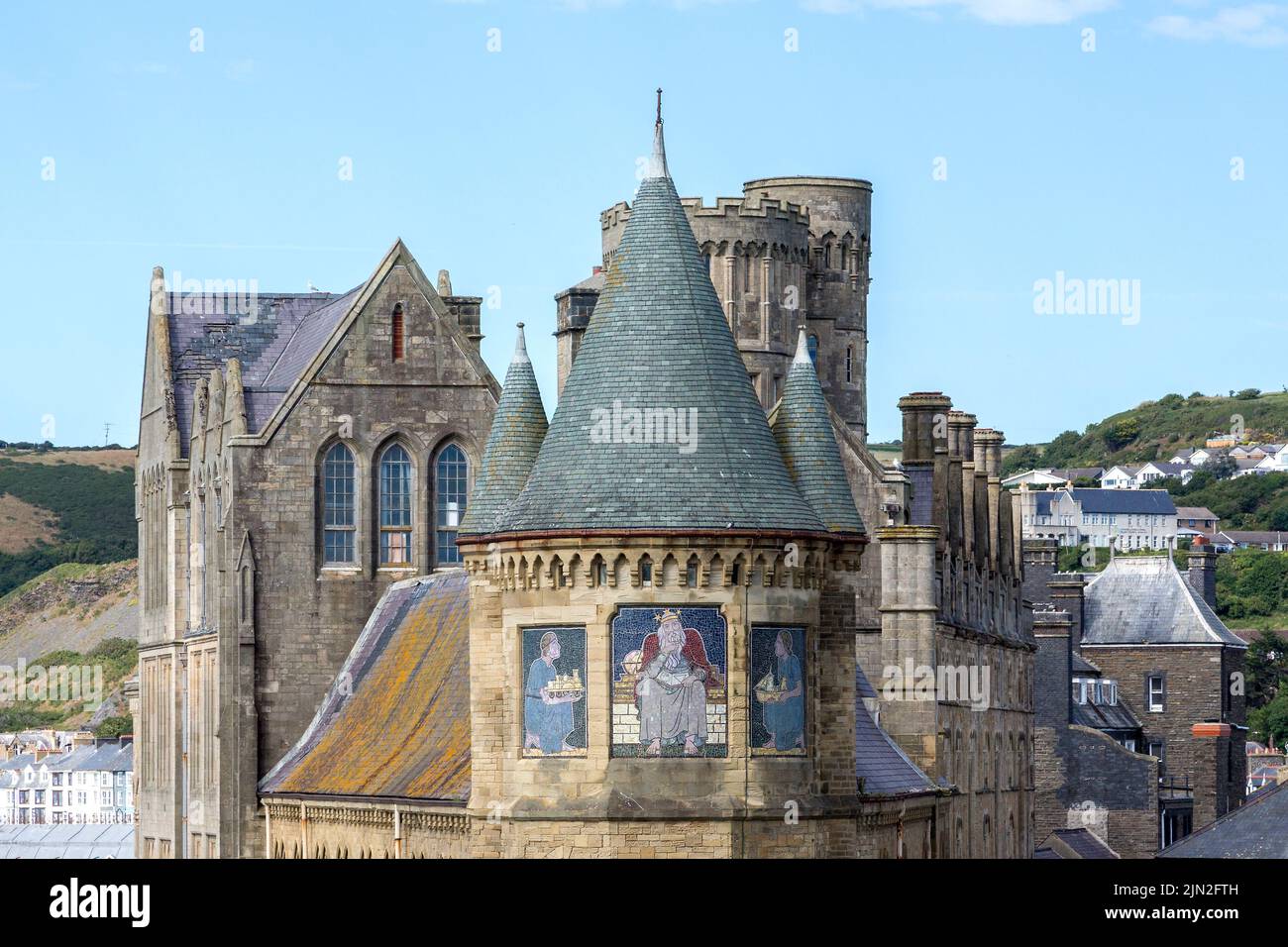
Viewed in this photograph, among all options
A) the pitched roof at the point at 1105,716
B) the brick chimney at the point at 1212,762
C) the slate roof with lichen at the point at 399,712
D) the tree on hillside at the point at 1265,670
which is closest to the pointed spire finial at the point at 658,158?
the slate roof with lichen at the point at 399,712

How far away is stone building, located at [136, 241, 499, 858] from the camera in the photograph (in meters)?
57.4

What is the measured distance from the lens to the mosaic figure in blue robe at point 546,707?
41125 millimetres

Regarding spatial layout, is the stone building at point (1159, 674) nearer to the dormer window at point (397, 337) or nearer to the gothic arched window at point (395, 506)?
the gothic arched window at point (395, 506)

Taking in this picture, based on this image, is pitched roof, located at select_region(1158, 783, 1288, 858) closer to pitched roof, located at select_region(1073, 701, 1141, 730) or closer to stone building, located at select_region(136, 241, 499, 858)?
stone building, located at select_region(136, 241, 499, 858)

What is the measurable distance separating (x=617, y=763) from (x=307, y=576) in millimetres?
18648

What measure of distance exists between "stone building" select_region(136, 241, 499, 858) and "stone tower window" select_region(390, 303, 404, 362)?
0.02m

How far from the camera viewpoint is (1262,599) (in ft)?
641

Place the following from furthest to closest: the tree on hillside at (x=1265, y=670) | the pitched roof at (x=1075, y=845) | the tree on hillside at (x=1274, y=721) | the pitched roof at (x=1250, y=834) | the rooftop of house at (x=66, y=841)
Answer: the tree on hillside at (x=1265, y=670), the tree on hillside at (x=1274, y=721), the rooftop of house at (x=66, y=841), the pitched roof at (x=1075, y=845), the pitched roof at (x=1250, y=834)

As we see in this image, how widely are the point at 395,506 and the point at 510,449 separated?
15525 mm

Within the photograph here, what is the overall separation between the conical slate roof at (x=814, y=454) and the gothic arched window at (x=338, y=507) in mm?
16139

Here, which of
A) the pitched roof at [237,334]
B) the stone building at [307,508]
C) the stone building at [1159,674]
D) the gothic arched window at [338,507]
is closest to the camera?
the stone building at [307,508]

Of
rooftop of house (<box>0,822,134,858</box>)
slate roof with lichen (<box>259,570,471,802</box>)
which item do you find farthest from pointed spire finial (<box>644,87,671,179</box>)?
rooftop of house (<box>0,822,134,858</box>)
